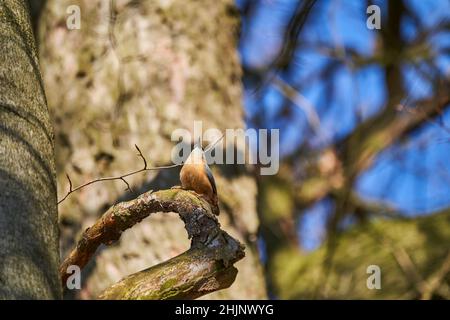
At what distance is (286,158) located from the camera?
560 centimetres

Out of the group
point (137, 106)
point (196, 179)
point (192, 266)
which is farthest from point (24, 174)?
point (137, 106)

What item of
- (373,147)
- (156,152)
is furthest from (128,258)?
(373,147)

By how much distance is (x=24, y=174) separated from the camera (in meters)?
1.57

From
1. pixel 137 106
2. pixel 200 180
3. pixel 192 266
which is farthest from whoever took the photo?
pixel 137 106

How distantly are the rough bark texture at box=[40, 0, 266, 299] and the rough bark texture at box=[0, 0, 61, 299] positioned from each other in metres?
1.14

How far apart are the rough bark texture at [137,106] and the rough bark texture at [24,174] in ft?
3.74

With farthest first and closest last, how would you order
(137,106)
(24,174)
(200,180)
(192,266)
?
(137,106) → (200,180) → (192,266) → (24,174)

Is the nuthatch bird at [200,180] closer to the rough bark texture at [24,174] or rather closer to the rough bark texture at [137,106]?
the rough bark texture at [24,174]

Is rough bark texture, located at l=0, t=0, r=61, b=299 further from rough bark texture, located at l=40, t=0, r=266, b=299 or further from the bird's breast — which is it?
rough bark texture, located at l=40, t=0, r=266, b=299

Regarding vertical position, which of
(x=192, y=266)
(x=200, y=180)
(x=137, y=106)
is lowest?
(x=192, y=266)

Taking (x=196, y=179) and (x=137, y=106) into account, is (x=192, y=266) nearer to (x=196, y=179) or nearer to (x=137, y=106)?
(x=196, y=179)

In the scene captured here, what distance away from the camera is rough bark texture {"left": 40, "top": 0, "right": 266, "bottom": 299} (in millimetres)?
2916

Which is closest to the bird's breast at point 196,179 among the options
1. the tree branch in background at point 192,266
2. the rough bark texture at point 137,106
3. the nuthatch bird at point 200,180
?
the nuthatch bird at point 200,180

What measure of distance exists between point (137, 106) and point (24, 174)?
154cm
